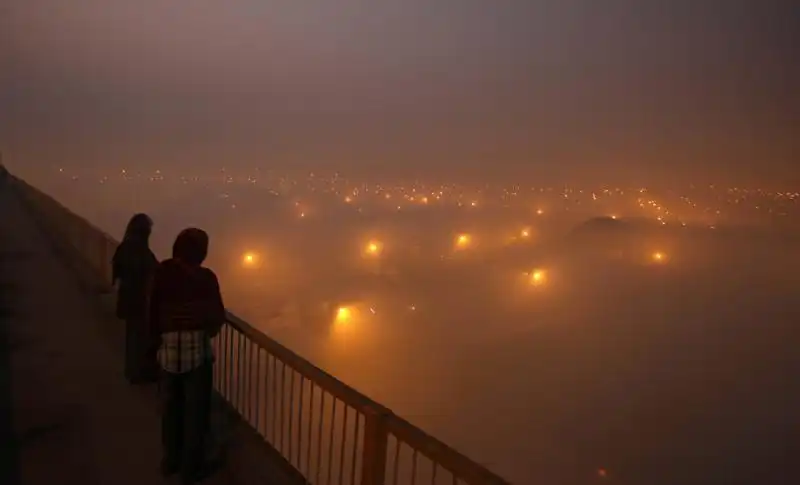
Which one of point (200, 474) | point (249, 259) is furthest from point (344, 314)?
point (200, 474)

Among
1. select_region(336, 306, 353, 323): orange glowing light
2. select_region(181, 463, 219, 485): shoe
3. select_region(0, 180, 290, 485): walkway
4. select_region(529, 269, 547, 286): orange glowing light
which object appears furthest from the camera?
select_region(529, 269, 547, 286): orange glowing light

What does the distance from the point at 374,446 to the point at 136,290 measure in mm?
3963

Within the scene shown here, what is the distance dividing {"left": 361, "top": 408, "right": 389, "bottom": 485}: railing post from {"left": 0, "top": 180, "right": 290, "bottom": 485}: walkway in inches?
57.8

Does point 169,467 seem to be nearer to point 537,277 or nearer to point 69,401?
point 69,401

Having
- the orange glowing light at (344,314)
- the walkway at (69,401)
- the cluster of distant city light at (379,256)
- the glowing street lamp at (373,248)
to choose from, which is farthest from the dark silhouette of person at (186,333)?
the glowing street lamp at (373,248)

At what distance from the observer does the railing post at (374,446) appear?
3.32 metres

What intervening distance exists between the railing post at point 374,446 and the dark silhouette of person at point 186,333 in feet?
4.91

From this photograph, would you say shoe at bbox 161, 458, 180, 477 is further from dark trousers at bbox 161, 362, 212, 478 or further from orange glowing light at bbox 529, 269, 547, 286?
orange glowing light at bbox 529, 269, 547, 286

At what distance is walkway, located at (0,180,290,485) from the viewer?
4.45 meters

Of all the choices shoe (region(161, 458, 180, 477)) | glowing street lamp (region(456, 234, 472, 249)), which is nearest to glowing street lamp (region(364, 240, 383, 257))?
glowing street lamp (region(456, 234, 472, 249))

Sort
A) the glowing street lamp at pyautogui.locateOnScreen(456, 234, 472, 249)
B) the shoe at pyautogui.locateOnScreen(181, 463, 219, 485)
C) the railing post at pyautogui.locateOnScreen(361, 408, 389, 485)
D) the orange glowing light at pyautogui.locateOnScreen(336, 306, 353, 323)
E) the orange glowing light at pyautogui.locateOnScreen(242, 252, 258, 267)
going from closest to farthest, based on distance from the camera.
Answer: the railing post at pyautogui.locateOnScreen(361, 408, 389, 485)
the shoe at pyautogui.locateOnScreen(181, 463, 219, 485)
the orange glowing light at pyautogui.locateOnScreen(336, 306, 353, 323)
the orange glowing light at pyautogui.locateOnScreen(242, 252, 258, 267)
the glowing street lamp at pyautogui.locateOnScreen(456, 234, 472, 249)

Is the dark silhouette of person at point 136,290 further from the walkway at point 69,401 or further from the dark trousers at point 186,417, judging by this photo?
the dark trousers at point 186,417

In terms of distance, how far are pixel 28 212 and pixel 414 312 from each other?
47823mm

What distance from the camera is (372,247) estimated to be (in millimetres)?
91000
